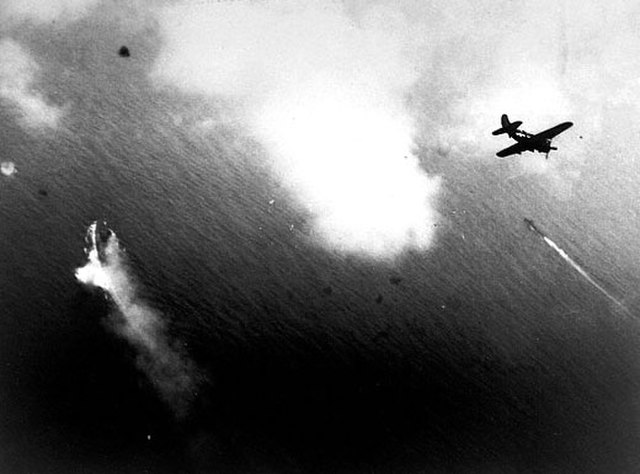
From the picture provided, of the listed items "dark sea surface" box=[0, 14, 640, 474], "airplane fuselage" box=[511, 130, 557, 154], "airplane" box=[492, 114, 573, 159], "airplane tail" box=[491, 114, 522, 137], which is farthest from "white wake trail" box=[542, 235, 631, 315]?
"airplane tail" box=[491, 114, 522, 137]

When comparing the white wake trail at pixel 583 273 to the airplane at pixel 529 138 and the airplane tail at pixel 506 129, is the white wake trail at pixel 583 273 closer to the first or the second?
the airplane at pixel 529 138

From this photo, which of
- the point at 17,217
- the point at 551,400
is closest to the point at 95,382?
the point at 17,217

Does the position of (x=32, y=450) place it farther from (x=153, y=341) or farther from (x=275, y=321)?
(x=275, y=321)

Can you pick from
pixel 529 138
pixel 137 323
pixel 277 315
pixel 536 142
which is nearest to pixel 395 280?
pixel 277 315

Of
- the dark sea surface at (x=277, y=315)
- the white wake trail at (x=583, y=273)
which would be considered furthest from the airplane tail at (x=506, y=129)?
the white wake trail at (x=583, y=273)

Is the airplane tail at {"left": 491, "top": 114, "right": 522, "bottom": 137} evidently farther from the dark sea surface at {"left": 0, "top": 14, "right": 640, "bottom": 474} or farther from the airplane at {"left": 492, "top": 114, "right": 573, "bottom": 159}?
the dark sea surface at {"left": 0, "top": 14, "right": 640, "bottom": 474}

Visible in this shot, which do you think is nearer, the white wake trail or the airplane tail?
the airplane tail
